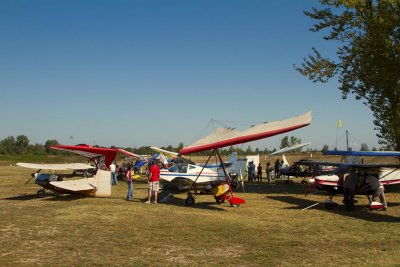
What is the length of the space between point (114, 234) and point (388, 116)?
66.1 ft

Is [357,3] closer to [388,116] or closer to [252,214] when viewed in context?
[388,116]

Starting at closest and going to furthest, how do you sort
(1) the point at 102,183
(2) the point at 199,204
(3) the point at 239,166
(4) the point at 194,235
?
(4) the point at 194,235
(2) the point at 199,204
(1) the point at 102,183
(3) the point at 239,166

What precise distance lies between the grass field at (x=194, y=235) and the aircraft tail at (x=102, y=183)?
2.39 m

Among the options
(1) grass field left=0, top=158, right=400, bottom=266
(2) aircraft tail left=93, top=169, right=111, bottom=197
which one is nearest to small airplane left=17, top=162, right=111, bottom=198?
(2) aircraft tail left=93, top=169, right=111, bottom=197

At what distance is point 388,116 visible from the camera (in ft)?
77.3

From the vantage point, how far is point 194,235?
31.3 feet

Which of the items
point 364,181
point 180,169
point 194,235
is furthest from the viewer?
point 180,169

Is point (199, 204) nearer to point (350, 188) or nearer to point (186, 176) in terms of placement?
point (186, 176)

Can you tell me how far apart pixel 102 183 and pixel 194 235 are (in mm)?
8895

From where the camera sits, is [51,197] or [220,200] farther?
[51,197]

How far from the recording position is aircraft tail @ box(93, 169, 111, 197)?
56.5 feet

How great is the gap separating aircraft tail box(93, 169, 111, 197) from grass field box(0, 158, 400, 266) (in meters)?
2.39

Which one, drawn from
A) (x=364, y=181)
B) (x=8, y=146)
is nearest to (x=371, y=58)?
(x=364, y=181)

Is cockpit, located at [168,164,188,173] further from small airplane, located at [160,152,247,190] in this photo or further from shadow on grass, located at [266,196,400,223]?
shadow on grass, located at [266,196,400,223]
